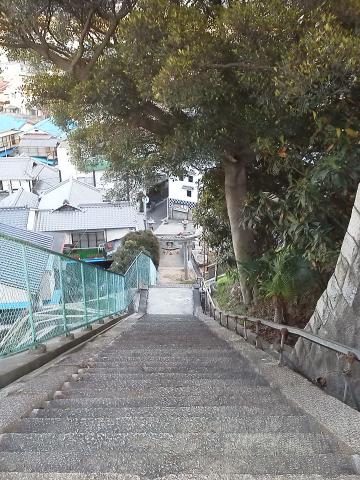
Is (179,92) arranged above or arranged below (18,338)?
above

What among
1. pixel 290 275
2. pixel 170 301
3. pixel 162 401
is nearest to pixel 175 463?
pixel 162 401

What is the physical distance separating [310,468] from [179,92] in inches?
134

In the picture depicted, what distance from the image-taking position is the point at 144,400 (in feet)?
8.93

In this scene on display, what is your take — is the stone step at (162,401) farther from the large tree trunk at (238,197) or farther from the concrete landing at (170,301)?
the concrete landing at (170,301)

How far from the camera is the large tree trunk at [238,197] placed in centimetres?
620

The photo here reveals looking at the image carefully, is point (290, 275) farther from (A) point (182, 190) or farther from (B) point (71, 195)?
(A) point (182, 190)

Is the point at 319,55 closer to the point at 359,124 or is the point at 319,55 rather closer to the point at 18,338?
A: the point at 359,124

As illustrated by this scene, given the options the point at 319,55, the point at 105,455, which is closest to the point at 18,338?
the point at 105,455

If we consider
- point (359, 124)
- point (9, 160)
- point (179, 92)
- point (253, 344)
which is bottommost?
point (253, 344)

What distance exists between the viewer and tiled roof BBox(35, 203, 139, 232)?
22.8 m

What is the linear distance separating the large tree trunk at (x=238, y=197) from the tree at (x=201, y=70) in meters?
0.03

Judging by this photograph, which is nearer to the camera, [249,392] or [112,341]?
[249,392]

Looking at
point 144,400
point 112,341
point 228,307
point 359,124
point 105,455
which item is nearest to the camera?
point 105,455

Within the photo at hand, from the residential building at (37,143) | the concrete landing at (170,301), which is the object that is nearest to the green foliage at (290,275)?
the concrete landing at (170,301)
